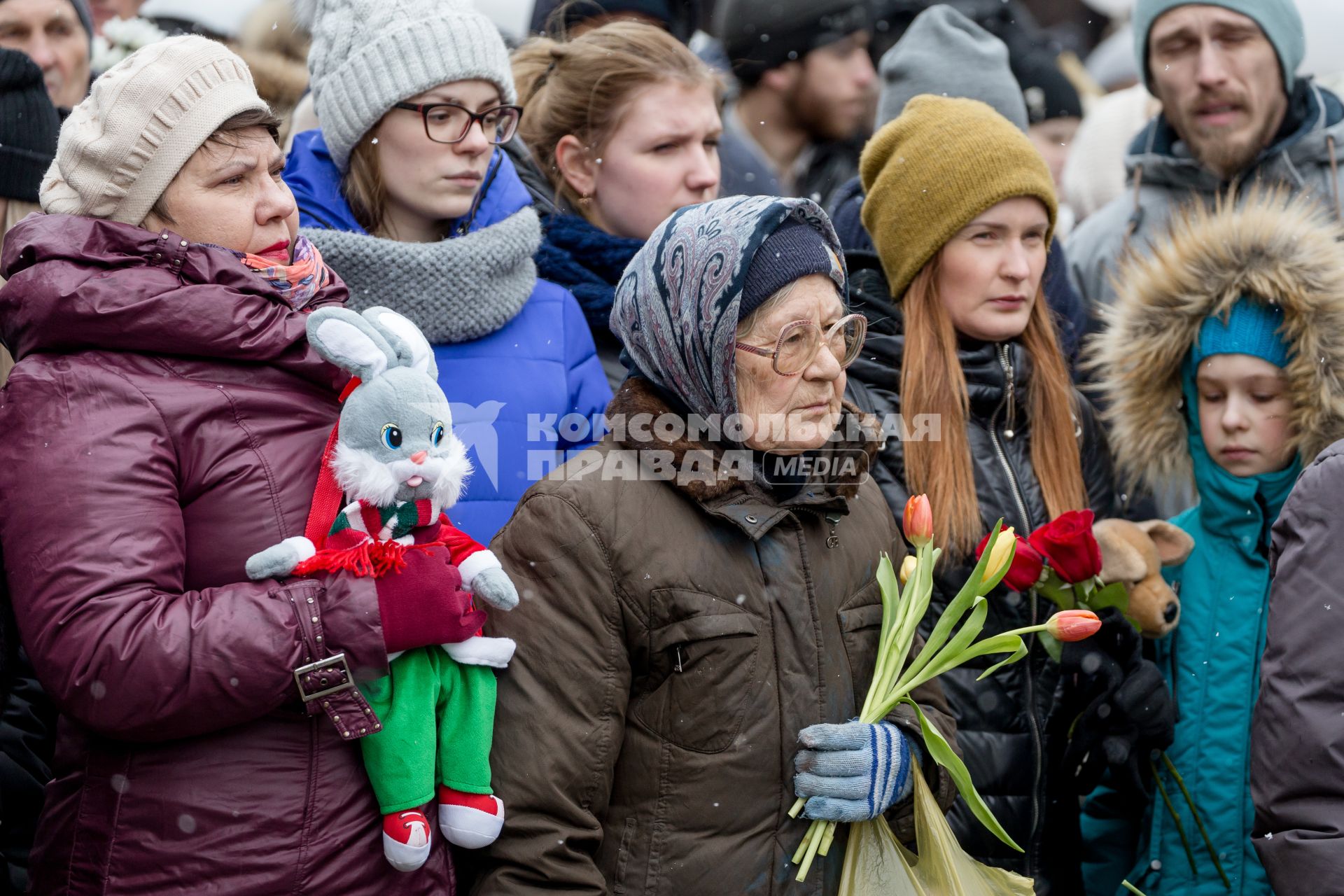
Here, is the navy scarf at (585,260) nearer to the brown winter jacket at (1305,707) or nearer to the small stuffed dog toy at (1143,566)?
the small stuffed dog toy at (1143,566)

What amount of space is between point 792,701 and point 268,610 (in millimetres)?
952

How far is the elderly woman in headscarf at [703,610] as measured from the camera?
2.33m

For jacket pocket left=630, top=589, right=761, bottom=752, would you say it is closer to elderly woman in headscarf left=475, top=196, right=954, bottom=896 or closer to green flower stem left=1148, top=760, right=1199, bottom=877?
elderly woman in headscarf left=475, top=196, right=954, bottom=896

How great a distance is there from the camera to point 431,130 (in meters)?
3.15

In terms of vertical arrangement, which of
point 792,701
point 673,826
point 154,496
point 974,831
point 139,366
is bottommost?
point 974,831

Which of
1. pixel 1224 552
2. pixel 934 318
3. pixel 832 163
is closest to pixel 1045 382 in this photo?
pixel 934 318

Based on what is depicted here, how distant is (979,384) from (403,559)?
176 centimetres

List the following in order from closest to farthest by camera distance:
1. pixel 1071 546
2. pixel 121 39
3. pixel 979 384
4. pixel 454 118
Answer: pixel 1071 546 < pixel 454 118 < pixel 979 384 < pixel 121 39

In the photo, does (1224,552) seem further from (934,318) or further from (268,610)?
(268,610)

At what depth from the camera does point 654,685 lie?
243 centimetres

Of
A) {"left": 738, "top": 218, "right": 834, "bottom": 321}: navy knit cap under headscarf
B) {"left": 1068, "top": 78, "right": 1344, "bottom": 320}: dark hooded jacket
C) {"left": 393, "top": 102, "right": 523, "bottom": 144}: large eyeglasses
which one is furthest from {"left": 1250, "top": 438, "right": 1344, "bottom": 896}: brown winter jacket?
{"left": 393, "top": 102, "right": 523, "bottom": 144}: large eyeglasses

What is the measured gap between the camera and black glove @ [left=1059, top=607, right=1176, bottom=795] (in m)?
3.05

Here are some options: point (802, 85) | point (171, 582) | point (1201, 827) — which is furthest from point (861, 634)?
point (802, 85)

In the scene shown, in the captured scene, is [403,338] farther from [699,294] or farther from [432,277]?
[432,277]
